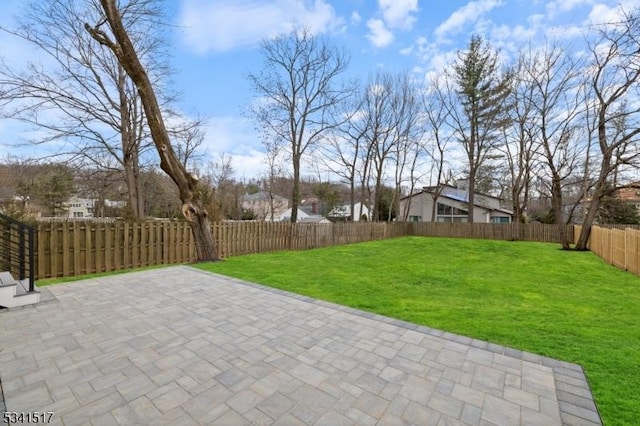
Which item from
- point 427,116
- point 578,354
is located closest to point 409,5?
point 578,354

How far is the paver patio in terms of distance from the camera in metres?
2.05

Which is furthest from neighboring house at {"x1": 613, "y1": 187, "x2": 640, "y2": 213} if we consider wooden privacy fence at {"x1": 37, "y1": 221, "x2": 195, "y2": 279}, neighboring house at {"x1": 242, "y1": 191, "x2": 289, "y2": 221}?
neighboring house at {"x1": 242, "y1": 191, "x2": 289, "y2": 221}

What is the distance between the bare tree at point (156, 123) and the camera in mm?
7137

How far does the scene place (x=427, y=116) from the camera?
23125 mm

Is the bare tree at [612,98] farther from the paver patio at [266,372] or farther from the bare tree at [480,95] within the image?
the paver patio at [266,372]

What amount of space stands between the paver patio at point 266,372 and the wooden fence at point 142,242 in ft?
11.1

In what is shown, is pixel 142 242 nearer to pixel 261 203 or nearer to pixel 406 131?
pixel 406 131

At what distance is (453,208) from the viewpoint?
2742cm

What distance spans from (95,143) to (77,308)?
33.1ft

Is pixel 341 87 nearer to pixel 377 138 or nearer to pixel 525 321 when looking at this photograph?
pixel 377 138

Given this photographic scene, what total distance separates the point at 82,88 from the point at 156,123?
644 centimetres

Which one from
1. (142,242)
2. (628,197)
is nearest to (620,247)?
(142,242)

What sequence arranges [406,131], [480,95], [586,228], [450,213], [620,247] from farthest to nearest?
[450,213] → [406,131] → [480,95] → [586,228] → [620,247]

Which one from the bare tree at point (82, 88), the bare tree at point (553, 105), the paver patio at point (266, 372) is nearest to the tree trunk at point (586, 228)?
the bare tree at point (553, 105)
